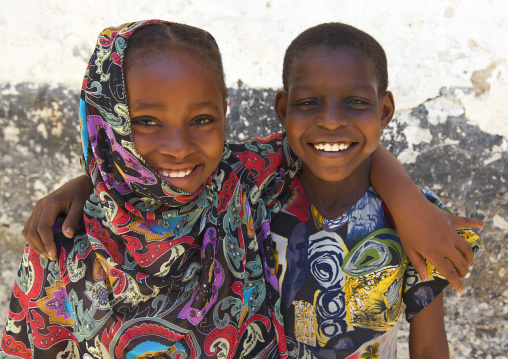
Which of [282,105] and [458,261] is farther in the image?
[282,105]

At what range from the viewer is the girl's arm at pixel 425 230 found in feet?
4.13

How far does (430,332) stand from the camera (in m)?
1.49

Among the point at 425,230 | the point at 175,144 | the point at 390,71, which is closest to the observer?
the point at 175,144

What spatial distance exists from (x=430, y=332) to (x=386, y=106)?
0.73 meters

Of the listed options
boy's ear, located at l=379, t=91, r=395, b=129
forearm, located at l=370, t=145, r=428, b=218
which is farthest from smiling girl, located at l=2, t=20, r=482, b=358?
boy's ear, located at l=379, t=91, r=395, b=129

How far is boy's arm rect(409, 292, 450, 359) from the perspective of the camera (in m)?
1.48

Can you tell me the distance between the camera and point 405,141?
89.7 inches

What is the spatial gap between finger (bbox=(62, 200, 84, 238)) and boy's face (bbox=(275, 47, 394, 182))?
66 cm

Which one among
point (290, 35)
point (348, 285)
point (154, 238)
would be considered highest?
point (290, 35)

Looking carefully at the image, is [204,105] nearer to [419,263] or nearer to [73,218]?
[73,218]

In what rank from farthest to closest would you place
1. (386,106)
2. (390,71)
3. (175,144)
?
(390,71)
(386,106)
(175,144)

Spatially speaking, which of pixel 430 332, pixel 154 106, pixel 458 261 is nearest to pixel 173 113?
pixel 154 106

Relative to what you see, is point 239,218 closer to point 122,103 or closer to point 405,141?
point 122,103

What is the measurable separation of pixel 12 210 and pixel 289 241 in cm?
160
